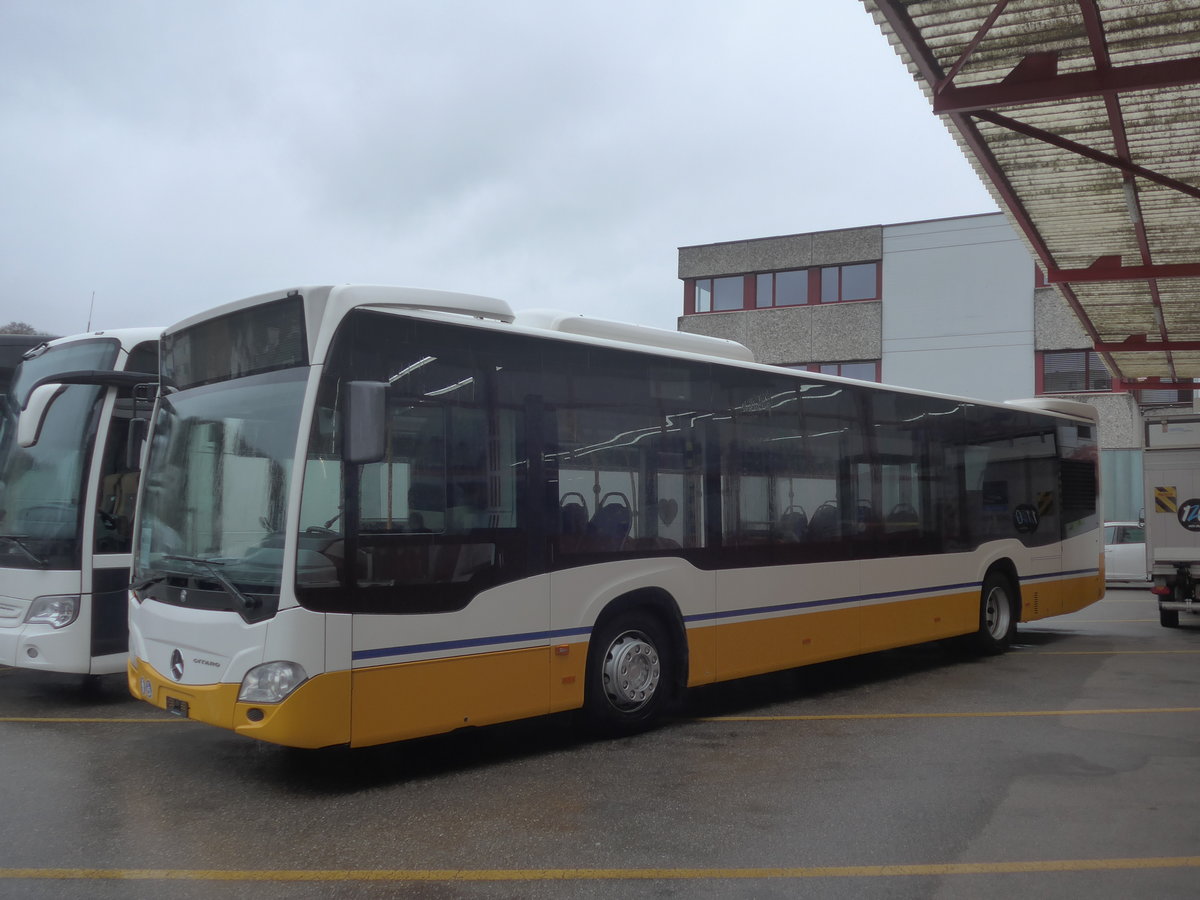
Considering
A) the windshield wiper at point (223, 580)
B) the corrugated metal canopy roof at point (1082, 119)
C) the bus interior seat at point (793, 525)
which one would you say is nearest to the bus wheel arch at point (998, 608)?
the bus interior seat at point (793, 525)

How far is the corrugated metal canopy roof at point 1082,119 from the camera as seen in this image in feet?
27.8

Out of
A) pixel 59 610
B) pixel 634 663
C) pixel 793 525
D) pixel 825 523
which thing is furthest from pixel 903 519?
pixel 59 610

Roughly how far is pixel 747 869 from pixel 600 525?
306cm

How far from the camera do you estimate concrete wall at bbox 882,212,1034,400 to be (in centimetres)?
3155

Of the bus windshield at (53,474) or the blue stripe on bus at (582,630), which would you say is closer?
the blue stripe on bus at (582,630)

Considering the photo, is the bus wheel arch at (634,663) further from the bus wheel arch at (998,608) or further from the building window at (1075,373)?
the building window at (1075,373)

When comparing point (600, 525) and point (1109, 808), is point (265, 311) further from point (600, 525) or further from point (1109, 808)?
point (1109, 808)

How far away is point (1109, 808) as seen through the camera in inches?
233

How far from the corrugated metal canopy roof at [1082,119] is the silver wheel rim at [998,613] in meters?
4.52

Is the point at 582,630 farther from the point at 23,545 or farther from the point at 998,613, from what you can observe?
the point at 998,613

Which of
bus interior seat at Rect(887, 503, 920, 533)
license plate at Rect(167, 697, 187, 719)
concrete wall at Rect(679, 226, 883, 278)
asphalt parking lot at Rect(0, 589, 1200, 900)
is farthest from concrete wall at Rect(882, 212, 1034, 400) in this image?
license plate at Rect(167, 697, 187, 719)

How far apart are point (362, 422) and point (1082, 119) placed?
26.8ft

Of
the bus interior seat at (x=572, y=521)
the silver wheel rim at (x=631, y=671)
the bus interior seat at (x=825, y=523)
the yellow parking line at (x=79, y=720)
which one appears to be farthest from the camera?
the bus interior seat at (x=825, y=523)

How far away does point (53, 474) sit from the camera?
874 cm
